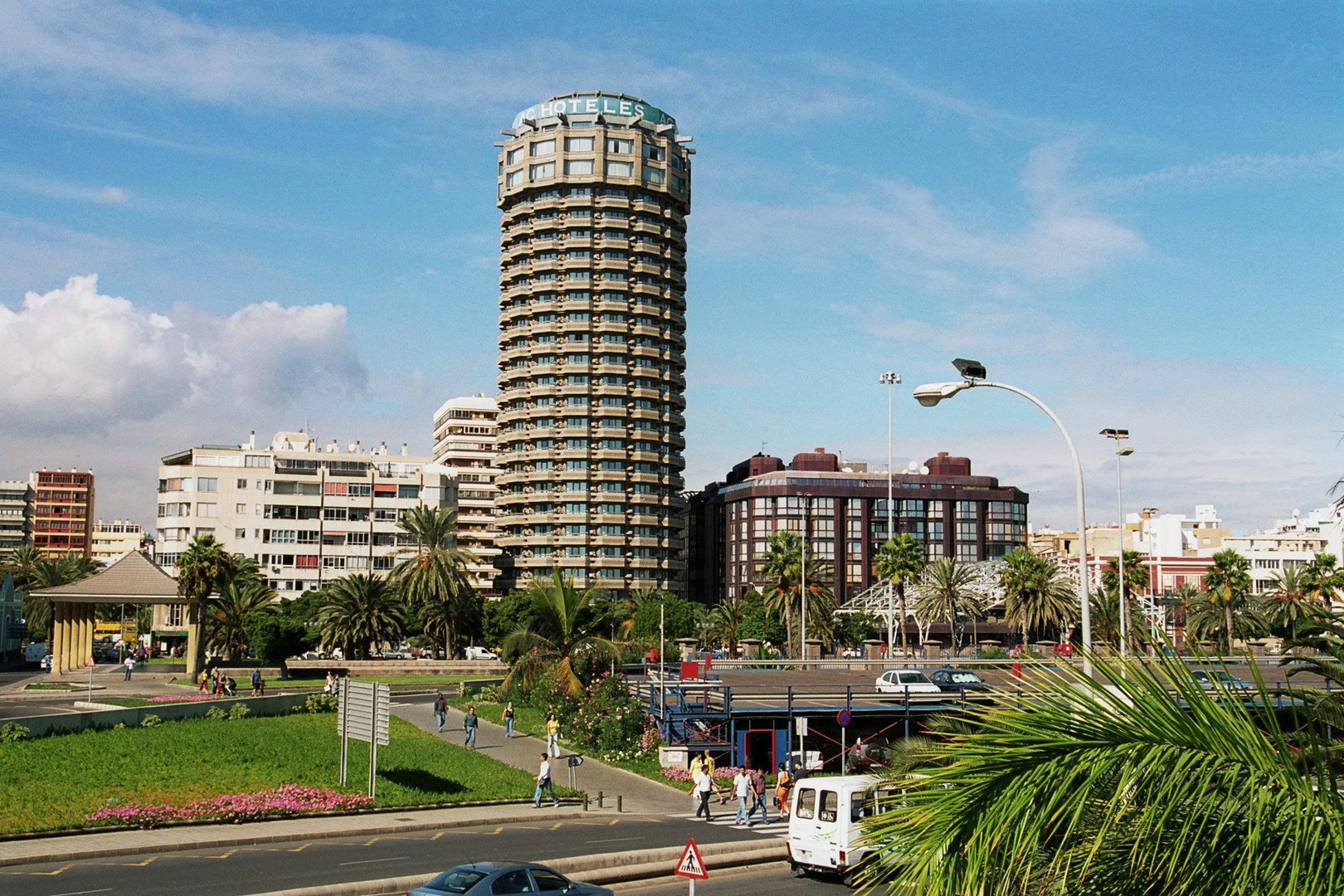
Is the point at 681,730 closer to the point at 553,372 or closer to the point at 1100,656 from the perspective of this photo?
the point at 1100,656

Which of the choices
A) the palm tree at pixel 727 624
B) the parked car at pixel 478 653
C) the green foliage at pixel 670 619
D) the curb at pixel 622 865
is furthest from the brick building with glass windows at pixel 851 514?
the curb at pixel 622 865

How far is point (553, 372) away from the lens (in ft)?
440

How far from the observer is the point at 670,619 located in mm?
110875

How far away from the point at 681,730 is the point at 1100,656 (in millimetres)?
38645

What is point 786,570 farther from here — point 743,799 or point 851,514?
point 851,514

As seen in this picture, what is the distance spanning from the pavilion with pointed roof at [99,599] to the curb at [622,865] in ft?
182

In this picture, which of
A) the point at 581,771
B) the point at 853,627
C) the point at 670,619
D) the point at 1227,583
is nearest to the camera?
the point at 581,771

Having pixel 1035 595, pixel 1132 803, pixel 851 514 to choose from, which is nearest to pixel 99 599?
pixel 1035 595

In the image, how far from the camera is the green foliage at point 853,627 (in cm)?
12875

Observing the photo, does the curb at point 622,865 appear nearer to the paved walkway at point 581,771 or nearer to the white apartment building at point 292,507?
the paved walkway at point 581,771

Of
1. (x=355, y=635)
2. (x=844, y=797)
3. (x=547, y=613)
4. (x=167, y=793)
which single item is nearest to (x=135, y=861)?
(x=167, y=793)

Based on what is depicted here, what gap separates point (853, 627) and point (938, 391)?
370 feet

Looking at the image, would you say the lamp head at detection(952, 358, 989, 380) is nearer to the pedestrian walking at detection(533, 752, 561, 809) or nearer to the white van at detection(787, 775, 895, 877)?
the white van at detection(787, 775, 895, 877)

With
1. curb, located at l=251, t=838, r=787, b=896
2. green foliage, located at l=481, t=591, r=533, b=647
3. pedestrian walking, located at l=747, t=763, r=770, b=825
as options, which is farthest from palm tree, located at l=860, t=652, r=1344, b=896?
green foliage, located at l=481, t=591, r=533, b=647
